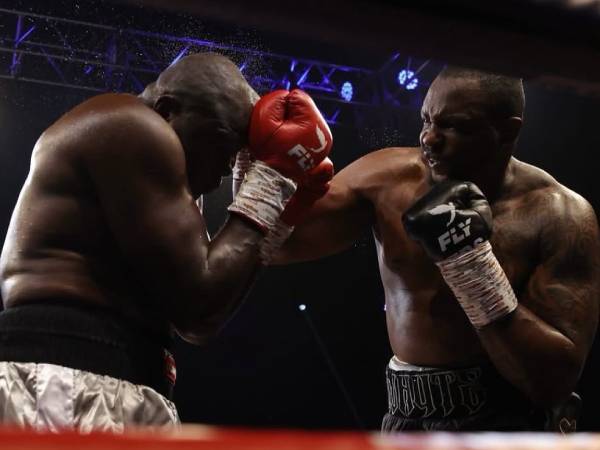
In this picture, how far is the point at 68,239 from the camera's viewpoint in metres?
1.55

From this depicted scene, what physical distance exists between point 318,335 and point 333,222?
18.3 feet

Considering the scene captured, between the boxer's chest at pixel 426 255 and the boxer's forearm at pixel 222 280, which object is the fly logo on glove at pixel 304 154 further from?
the boxer's chest at pixel 426 255

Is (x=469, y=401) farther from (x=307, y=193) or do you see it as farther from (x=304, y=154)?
(x=304, y=154)

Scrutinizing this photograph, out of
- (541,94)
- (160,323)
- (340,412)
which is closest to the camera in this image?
(160,323)

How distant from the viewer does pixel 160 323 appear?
1.65 m

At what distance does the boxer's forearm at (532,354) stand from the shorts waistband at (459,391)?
2.8 inches

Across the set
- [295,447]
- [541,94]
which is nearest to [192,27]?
[541,94]

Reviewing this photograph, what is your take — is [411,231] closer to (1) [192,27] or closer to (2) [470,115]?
(2) [470,115]

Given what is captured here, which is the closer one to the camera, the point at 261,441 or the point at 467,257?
the point at 261,441

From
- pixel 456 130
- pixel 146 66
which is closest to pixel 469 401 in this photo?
pixel 456 130

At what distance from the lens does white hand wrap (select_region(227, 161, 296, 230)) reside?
5.57 feet

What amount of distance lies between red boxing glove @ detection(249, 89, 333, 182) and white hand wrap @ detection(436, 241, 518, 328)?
0.50m

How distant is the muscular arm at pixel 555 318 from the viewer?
7.13 feet

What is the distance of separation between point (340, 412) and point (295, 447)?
7517 mm
